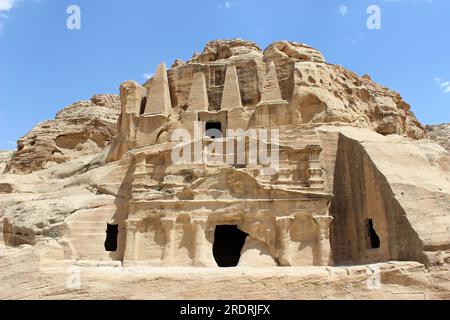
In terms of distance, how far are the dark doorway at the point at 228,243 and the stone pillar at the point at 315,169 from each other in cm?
521

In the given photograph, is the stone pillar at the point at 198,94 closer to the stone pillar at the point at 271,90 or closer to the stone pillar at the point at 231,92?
the stone pillar at the point at 231,92

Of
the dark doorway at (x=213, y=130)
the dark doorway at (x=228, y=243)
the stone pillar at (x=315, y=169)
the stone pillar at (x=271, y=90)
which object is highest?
the stone pillar at (x=271, y=90)

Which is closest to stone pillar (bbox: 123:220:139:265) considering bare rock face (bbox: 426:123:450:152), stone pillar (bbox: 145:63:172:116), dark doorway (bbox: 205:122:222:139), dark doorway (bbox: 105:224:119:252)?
dark doorway (bbox: 105:224:119:252)

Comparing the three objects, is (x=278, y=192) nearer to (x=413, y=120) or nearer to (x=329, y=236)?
(x=329, y=236)

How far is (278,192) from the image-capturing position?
21016 mm

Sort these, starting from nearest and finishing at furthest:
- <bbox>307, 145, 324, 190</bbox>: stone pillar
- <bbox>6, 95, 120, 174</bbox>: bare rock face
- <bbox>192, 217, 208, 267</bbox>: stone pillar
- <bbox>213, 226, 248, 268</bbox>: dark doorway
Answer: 1. <bbox>192, 217, 208, 267</bbox>: stone pillar
2. <bbox>307, 145, 324, 190</bbox>: stone pillar
3. <bbox>213, 226, 248, 268</bbox>: dark doorway
4. <bbox>6, 95, 120, 174</bbox>: bare rock face

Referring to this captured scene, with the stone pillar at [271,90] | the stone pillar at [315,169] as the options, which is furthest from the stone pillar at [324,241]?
the stone pillar at [271,90]

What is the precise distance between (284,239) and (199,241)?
3788 mm

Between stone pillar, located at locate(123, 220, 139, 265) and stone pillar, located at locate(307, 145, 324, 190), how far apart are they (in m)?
8.47

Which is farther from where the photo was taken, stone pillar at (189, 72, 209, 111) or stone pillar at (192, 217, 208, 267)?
stone pillar at (189, 72, 209, 111)

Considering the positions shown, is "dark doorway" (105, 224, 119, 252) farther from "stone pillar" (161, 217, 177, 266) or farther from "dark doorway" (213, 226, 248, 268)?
"dark doorway" (213, 226, 248, 268)

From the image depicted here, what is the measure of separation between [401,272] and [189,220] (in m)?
9.29

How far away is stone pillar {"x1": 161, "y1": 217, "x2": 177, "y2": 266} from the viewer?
20234mm

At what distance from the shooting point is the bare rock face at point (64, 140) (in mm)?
38344
